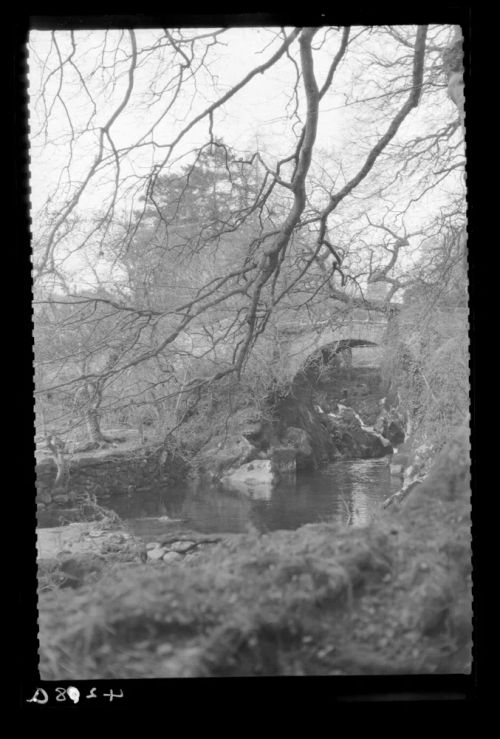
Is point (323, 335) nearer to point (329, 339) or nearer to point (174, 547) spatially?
point (329, 339)

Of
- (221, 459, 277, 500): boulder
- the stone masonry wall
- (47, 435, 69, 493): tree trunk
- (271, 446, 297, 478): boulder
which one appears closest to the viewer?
(47, 435, 69, 493): tree trunk

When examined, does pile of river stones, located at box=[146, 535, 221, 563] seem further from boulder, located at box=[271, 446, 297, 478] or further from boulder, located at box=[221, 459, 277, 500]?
boulder, located at box=[271, 446, 297, 478]

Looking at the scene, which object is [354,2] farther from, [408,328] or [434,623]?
[434,623]

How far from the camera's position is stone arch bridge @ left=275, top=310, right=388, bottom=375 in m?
2.57

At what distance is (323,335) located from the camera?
269 centimetres

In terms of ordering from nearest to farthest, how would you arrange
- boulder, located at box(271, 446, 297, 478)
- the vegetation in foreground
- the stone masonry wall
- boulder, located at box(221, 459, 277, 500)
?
the vegetation in foreground < the stone masonry wall < boulder, located at box(221, 459, 277, 500) < boulder, located at box(271, 446, 297, 478)

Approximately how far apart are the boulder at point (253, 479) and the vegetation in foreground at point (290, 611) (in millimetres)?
451

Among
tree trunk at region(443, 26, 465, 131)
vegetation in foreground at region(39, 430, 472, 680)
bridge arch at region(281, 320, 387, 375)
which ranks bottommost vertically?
vegetation in foreground at region(39, 430, 472, 680)

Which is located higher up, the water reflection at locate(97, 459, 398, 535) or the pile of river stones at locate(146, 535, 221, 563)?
the water reflection at locate(97, 459, 398, 535)

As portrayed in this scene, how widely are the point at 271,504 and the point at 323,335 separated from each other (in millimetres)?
837

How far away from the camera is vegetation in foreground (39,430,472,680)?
5.57 ft

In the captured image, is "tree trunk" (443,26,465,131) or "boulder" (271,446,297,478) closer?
"tree trunk" (443,26,465,131)

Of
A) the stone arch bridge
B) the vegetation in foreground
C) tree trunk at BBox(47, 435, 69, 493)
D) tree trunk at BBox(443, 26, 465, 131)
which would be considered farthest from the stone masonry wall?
tree trunk at BBox(443, 26, 465, 131)

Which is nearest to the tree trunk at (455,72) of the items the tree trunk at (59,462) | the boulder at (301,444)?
the boulder at (301,444)
